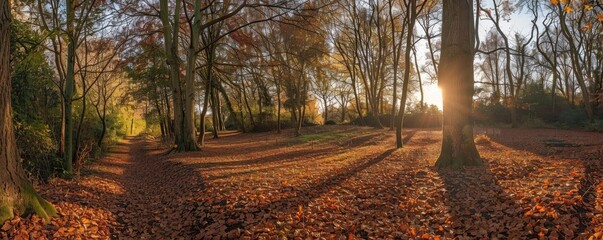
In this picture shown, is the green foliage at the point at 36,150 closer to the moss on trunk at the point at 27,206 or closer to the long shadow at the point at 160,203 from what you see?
the long shadow at the point at 160,203

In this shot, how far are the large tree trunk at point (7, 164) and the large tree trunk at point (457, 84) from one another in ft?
25.8

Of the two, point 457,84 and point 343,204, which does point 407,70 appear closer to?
point 457,84

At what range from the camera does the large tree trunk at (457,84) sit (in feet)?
25.8

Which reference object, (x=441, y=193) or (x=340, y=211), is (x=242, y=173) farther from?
(x=441, y=193)

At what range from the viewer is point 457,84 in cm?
792

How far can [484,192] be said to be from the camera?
595 cm

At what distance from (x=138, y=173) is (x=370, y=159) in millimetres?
7667

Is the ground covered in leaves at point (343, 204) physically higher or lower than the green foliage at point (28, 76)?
lower

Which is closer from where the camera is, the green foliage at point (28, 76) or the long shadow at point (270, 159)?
the green foliage at point (28, 76)

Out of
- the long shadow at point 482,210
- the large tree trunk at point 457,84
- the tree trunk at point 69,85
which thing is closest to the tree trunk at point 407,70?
the large tree trunk at point 457,84

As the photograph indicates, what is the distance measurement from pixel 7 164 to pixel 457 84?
27.0 feet

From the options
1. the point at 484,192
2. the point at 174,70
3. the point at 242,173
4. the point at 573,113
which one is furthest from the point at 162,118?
the point at 573,113

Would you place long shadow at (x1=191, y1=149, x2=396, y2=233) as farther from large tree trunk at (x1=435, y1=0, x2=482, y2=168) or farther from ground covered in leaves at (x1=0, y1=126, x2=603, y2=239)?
large tree trunk at (x1=435, y1=0, x2=482, y2=168)

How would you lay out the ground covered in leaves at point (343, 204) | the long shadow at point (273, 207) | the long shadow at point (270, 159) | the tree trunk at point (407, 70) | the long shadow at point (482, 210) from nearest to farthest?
the long shadow at point (482, 210)
the ground covered in leaves at point (343, 204)
the long shadow at point (273, 207)
the long shadow at point (270, 159)
the tree trunk at point (407, 70)
